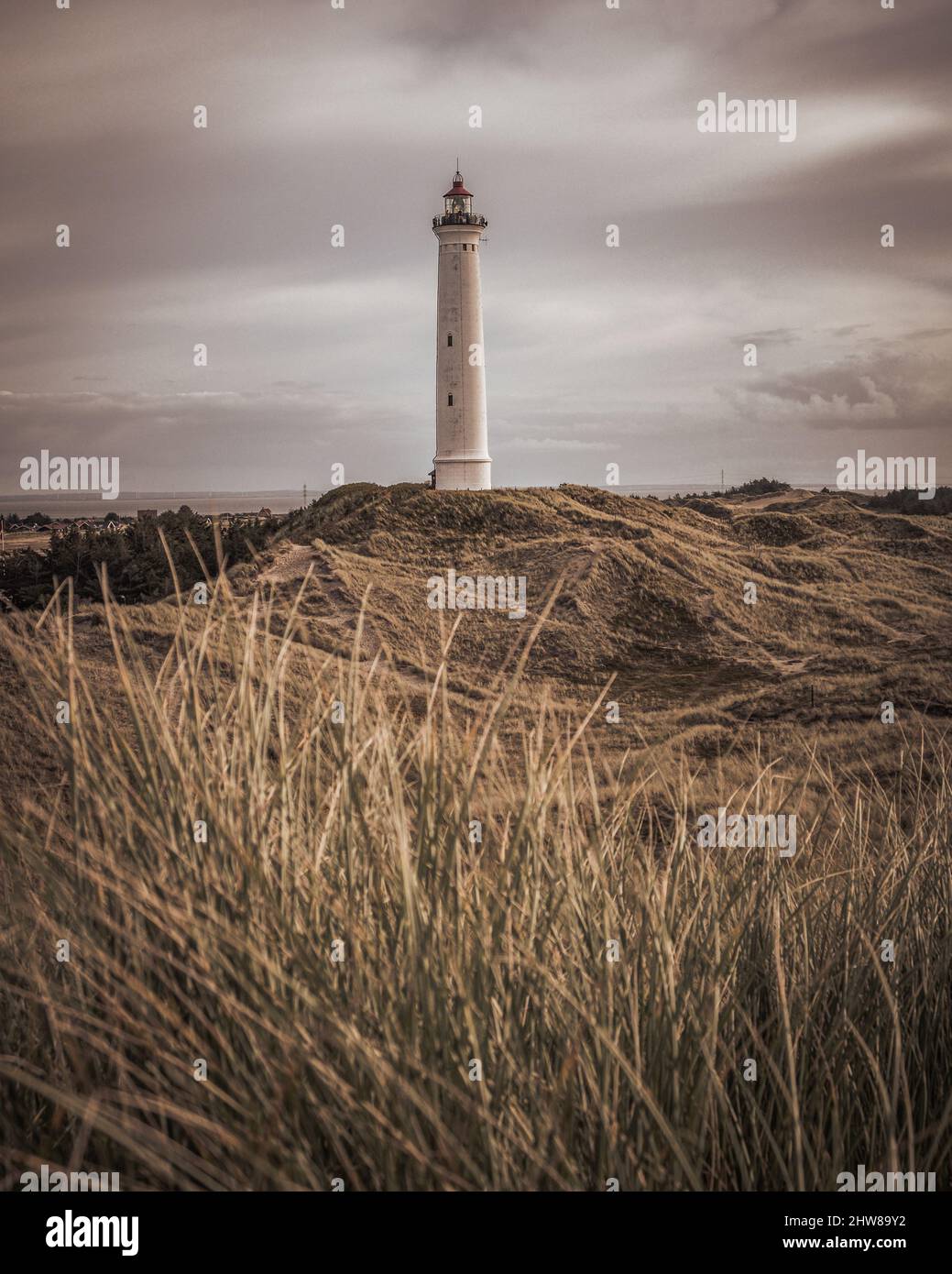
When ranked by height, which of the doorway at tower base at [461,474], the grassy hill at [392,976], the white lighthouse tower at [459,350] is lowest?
the grassy hill at [392,976]

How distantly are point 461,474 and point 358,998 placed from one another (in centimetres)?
3496

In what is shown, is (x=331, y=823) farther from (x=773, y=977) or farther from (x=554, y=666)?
(x=554, y=666)

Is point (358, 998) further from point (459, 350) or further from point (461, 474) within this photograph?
point (459, 350)

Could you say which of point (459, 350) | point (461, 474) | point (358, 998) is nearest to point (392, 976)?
point (358, 998)

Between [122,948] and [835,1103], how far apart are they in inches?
60.7

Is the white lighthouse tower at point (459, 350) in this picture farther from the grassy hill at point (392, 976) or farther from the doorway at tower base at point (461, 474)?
the grassy hill at point (392, 976)

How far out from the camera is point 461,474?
3647cm

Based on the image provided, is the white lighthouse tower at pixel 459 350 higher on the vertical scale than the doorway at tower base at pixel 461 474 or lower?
higher

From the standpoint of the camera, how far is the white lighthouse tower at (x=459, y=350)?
3591cm

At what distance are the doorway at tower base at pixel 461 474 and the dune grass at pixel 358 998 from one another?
112ft

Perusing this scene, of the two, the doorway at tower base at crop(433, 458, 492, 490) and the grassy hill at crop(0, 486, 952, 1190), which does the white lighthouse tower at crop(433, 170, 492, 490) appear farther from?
the grassy hill at crop(0, 486, 952, 1190)

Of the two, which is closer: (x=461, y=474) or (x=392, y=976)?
(x=392, y=976)

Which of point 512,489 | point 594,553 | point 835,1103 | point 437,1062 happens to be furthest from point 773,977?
point 512,489

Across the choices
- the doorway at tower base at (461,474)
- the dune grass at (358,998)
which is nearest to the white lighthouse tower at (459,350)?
the doorway at tower base at (461,474)
